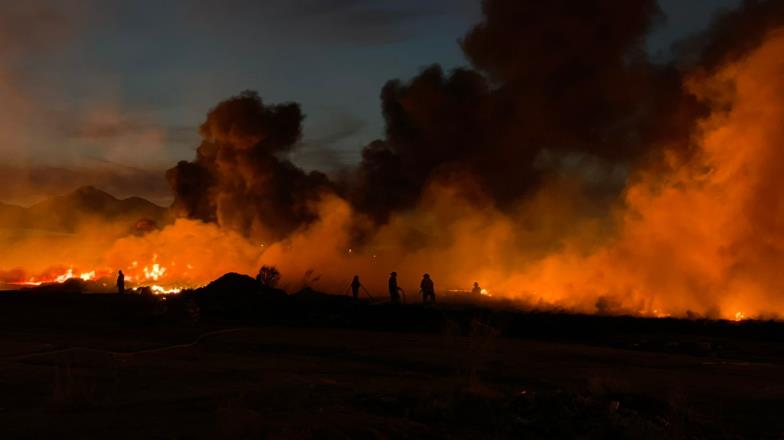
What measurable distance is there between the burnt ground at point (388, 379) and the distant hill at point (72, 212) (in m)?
91.2

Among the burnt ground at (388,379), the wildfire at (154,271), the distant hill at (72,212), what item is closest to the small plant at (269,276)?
the wildfire at (154,271)

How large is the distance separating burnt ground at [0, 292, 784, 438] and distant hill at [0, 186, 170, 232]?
3589 inches

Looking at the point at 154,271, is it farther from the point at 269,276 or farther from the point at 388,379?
the point at 388,379

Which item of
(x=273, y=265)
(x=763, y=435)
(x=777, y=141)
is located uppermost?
(x=777, y=141)

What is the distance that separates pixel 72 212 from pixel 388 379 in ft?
413

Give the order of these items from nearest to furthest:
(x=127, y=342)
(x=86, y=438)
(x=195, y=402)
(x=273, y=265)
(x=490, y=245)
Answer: (x=86, y=438)
(x=195, y=402)
(x=127, y=342)
(x=273, y=265)
(x=490, y=245)

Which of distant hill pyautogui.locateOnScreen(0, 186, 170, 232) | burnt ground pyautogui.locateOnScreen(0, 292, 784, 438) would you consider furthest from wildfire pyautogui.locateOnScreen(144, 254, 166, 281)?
distant hill pyautogui.locateOnScreen(0, 186, 170, 232)

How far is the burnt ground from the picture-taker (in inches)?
343

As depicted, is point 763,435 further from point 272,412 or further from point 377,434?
point 272,412

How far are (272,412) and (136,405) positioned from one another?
2.16 metres

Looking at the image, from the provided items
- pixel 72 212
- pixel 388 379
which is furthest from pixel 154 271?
pixel 72 212

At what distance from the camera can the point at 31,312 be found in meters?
28.9

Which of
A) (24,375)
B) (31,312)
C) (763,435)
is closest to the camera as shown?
(763,435)

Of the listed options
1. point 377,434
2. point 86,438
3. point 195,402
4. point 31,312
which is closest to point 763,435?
point 377,434
